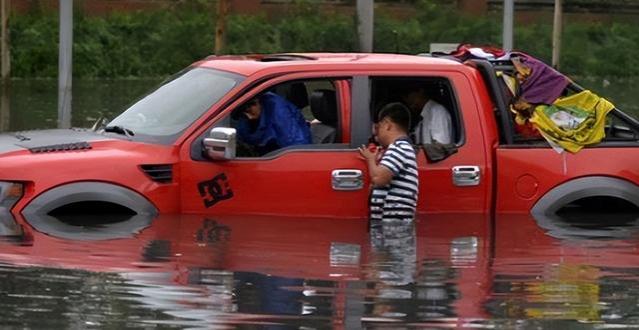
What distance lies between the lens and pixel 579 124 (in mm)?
11148

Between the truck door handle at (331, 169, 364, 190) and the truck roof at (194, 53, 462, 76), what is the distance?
0.81 metres

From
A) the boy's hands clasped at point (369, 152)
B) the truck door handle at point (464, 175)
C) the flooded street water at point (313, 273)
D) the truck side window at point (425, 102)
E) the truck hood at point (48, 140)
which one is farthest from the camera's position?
the truck side window at point (425, 102)

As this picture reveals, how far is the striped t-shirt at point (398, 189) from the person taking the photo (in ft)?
33.8

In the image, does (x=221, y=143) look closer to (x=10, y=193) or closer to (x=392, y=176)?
(x=392, y=176)

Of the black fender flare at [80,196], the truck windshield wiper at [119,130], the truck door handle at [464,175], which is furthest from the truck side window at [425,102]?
the black fender flare at [80,196]

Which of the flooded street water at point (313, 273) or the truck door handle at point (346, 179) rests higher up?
the truck door handle at point (346, 179)

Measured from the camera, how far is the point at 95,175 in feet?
33.0

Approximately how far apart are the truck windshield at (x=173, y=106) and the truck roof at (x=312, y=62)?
0.11 metres

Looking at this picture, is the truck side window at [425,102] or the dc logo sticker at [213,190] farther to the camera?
the truck side window at [425,102]

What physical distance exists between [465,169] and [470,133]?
30cm

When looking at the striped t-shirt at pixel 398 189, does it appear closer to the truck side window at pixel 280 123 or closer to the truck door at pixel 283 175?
the truck door at pixel 283 175

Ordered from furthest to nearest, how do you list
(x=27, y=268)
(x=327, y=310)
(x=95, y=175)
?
(x=95, y=175)
(x=27, y=268)
(x=327, y=310)

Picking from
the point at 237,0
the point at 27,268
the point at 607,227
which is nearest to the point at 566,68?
the point at 237,0

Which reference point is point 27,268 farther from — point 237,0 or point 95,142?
point 237,0
